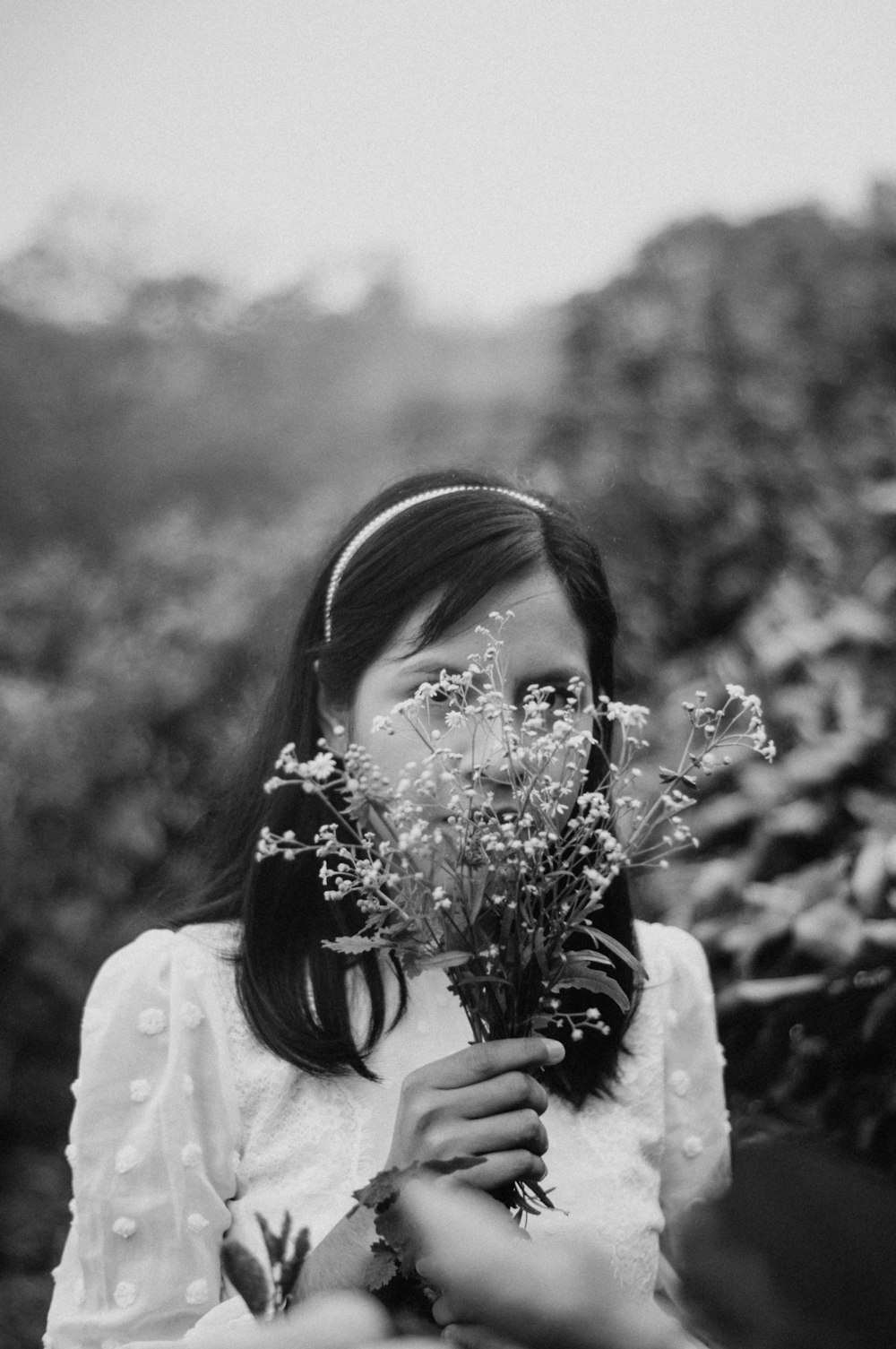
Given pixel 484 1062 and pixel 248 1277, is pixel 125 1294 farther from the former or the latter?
pixel 248 1277

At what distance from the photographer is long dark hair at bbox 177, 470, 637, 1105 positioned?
1703 mm

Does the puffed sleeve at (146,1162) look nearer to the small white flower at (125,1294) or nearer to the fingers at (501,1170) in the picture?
the small white flower at (125,1294)

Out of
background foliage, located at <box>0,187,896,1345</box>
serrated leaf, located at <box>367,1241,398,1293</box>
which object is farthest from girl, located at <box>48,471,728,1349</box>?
serrated leaf, located at <box>367,1241,398,1293</box>

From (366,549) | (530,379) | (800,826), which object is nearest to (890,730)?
(800,826)

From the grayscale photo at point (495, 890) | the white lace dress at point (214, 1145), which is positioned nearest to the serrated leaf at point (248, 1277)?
the grayscale photo at point (495, 890)

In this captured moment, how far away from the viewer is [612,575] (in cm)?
318

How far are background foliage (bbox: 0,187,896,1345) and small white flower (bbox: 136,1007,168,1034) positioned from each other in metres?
0.25

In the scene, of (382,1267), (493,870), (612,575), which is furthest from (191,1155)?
(612,575)

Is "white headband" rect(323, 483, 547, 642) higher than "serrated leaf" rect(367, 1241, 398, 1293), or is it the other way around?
"white headband" rect(323, 483, 547, 642)

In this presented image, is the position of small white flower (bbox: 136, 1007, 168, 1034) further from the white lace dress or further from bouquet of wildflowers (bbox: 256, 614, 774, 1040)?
bouquet of wildflowers (bbox: 256, 614, 774, 1040)

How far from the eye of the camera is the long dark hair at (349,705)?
170cm

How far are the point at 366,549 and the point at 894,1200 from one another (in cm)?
153

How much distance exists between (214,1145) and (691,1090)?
79 centimetres

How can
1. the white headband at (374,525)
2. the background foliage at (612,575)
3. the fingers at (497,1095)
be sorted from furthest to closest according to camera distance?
the background foliage at (612,575)
the white headband at (374,525)
the fingers at (497,1095)
